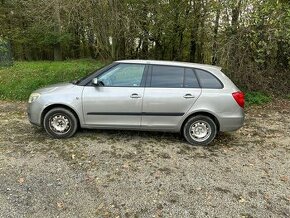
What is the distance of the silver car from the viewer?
5504mm

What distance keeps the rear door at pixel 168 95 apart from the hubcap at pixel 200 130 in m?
0.36

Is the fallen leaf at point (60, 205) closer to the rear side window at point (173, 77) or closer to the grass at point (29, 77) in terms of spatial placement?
the rear side window at point (173, 77)

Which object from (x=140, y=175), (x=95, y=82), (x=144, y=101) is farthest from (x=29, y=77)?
(x=140, y=175)

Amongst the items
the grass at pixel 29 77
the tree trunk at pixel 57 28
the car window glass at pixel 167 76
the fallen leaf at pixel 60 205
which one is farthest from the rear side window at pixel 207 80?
the tree trunk at pixel 57 28

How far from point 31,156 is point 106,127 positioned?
1439 mm

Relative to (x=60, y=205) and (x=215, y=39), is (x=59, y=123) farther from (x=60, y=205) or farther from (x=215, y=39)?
(x=215, y=39)

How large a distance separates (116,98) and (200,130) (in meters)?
1.73

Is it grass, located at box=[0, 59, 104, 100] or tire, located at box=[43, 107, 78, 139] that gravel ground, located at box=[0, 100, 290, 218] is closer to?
tire, located at box=[43, 107, 78, 139]

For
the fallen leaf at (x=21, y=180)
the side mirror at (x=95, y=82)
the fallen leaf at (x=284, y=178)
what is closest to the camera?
the fallen leaf at (x=21, y=180)

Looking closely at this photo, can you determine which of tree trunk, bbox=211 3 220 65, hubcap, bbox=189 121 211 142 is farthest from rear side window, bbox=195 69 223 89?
tree trunk, bbox=211 3 220 65

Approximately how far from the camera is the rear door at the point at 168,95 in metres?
5.50

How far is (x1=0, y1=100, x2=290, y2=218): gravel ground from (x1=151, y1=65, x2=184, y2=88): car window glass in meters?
1.14

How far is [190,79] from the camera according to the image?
562cm

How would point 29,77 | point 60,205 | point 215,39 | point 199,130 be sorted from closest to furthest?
point 60,205, point 199,130, point 215,39, point 29,77
